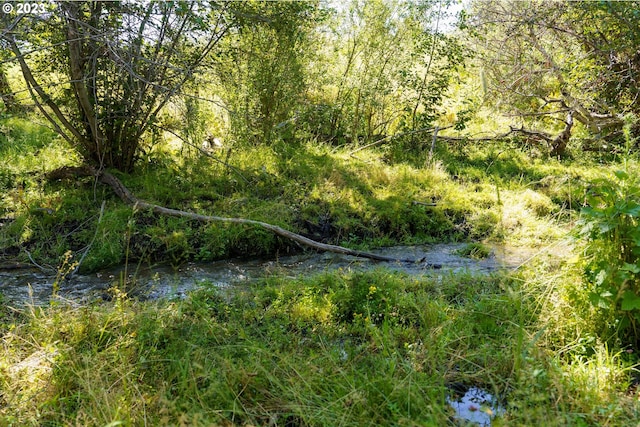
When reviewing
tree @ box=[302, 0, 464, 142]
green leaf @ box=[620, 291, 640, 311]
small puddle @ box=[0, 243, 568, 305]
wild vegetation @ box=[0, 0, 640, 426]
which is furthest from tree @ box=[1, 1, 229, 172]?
green leaf @ box=[620, 291, 640, 311]

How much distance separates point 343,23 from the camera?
9477 mm

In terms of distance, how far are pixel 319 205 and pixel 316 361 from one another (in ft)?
12.8

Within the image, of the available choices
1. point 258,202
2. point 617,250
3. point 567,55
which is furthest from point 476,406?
point 567,55

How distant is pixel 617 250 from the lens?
3.05 meters

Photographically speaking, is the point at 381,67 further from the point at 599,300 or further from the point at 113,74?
the point at 599,300

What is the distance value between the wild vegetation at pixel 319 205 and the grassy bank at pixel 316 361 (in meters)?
0.02

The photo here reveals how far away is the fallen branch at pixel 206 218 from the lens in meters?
5.51

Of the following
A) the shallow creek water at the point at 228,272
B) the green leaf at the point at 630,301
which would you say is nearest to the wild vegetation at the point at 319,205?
the green leaf at the point at 630,301

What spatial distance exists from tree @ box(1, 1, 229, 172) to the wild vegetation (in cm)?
5

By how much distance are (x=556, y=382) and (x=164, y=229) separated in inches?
184

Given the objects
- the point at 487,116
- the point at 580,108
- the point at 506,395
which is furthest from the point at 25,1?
the point at 487,116

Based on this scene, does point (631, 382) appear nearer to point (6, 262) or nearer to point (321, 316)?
point (321, 316)

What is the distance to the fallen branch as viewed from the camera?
5.51 metres

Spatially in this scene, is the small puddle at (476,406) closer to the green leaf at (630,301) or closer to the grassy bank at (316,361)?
the grassy bank at (316,361)
